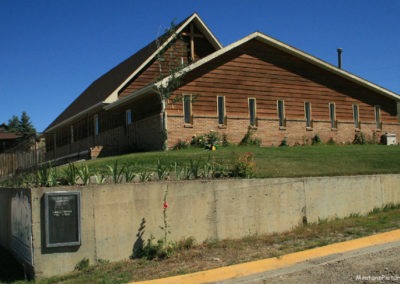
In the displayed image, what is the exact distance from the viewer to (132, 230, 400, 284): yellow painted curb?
285 inches

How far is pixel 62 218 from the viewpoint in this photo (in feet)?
27.2

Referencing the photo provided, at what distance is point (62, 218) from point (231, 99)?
14782 mm

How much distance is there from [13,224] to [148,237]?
288 centimetres

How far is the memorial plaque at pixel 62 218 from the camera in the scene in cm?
819

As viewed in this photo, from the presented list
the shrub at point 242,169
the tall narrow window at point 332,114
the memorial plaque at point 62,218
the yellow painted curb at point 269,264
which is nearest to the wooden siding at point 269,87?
the tall narrow window at point 332,114

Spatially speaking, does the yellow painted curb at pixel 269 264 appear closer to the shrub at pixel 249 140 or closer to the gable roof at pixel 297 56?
the gable roof at pixel 297 56

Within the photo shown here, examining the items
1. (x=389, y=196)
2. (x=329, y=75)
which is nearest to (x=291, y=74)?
(x=329, y=75)

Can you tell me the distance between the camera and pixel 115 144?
24672 mm

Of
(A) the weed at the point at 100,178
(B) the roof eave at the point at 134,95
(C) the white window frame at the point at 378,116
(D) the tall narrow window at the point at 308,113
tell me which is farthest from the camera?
(C) the white window frame at the point at 378,116

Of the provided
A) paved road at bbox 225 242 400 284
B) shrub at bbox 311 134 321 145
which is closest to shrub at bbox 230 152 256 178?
paved road at bbox 225 242 400 284

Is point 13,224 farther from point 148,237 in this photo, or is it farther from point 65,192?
point 148,237

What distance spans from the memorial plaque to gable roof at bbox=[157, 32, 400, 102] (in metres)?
11.4

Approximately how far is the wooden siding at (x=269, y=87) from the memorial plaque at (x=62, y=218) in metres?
12.3

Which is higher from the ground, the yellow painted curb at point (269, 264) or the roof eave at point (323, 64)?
the roof eave at point (323, 64)
